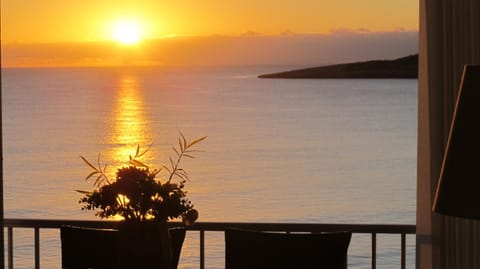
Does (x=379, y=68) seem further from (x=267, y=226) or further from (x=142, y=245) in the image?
(x=142, y=245)

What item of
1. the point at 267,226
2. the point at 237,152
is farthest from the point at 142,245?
the point at 237,152

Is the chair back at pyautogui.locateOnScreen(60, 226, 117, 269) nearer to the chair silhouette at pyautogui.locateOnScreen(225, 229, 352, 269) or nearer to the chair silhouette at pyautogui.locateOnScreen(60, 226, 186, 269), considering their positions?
the chair silhouette at pyautogui.locateOnScreen(60, 226, 186, 269)

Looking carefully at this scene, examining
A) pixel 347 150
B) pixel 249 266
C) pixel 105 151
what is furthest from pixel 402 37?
pixel 249 266

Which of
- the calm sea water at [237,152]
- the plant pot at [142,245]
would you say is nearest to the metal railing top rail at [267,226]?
the plant pot at [142,245]

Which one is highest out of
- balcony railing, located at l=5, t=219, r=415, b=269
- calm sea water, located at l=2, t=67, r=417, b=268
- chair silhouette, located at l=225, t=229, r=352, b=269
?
calm sea water, located at l=2, t=67, r=417, b=268

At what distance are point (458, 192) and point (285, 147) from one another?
22.8m

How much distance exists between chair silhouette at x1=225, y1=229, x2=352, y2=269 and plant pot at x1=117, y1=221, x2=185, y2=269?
2.15 ft

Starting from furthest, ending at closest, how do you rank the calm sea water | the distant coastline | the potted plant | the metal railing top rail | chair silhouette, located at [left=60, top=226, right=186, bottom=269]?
the distant coastline, the calm sea water, the metal railing top rail, chair silhouette, located at [left=60, top=226, right=186, bottom=269], the potted plant

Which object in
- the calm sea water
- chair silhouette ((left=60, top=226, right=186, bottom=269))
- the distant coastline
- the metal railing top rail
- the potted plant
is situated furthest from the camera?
the distant coastline

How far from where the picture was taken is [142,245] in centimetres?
303

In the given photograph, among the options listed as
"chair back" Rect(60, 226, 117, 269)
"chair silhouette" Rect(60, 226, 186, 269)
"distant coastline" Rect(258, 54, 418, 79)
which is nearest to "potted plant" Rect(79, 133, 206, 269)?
"chair silhouette" Rect(60, 226, 186, 269)

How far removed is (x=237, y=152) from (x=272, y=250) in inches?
784

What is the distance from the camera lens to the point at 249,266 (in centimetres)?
368

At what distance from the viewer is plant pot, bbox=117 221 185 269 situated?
119 inches
